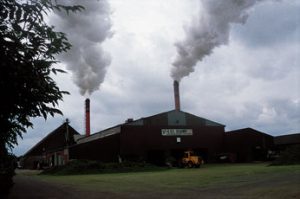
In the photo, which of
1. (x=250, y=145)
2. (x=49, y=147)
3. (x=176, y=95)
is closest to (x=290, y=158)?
(x=250, y=145)

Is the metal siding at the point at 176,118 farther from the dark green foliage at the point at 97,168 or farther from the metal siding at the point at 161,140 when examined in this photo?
the dark green foliage at the point at 97,168

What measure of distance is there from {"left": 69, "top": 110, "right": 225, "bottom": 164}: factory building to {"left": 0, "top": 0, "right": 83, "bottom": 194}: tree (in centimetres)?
4988

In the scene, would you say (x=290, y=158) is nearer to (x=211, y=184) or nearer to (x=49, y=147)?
(x=211, y=184)

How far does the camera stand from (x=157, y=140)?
199ft

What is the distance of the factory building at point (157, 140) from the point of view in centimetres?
5834

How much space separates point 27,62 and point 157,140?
53.7 metres

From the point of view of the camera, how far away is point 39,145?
320 ft

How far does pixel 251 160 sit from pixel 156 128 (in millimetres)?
13730

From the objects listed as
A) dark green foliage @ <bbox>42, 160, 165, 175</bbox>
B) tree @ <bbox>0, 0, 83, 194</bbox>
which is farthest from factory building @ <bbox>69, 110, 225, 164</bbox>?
tree @ <bbox>0, 0, 83, 194</bbox>

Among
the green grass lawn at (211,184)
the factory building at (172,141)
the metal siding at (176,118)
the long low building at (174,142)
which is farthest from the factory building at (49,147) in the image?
the green grass lawn at (211,184)

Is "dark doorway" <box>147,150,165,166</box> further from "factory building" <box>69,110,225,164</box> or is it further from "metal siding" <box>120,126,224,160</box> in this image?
"metal siding" <box>120,126,224,160</box>

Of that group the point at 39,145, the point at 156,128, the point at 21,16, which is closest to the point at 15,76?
the point at 21,16

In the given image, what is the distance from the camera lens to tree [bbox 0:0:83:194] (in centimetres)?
662

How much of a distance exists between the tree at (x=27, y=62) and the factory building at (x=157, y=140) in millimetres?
49882
